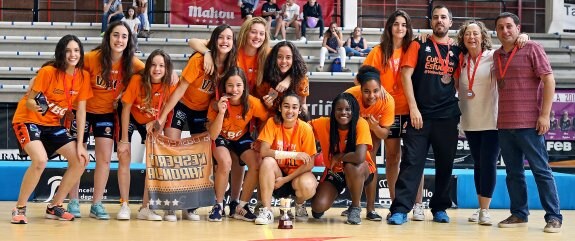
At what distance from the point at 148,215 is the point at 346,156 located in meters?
1.62

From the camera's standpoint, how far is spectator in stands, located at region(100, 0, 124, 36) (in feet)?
49.6

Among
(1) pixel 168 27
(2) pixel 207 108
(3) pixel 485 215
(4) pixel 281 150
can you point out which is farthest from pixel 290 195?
(1) pixel 168 27

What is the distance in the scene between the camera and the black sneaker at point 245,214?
24.3 feet

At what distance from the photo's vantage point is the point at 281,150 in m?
7.34

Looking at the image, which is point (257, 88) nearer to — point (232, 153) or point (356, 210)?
point (232, 153)

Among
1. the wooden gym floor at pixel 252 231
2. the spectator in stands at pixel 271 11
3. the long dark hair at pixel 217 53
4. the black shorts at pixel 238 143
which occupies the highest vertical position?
the spectator in stands at pixel 271 11

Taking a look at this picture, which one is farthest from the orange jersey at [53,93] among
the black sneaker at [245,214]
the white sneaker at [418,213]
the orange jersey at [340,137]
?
the white sneaker at [418,213]

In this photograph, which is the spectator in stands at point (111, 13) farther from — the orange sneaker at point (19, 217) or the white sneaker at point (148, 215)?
the orange sneaker at point (19, 217)

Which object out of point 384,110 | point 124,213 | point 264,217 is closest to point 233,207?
point 264,217

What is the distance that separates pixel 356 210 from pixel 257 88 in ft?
4.06

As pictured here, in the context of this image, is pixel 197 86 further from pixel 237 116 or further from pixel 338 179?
pixel 338 179

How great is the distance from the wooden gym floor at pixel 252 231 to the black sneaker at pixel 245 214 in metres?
0.08

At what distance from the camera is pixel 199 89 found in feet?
24.4

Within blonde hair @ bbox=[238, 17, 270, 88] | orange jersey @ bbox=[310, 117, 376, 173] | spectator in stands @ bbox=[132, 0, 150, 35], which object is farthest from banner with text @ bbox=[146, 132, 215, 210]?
spectator in stands @ bbox=[132, 0, 150, 35]
